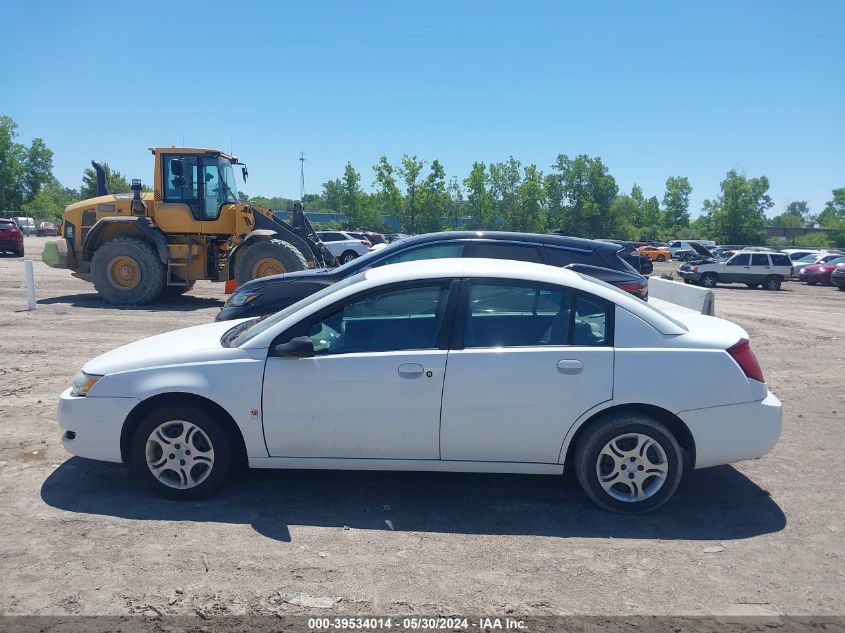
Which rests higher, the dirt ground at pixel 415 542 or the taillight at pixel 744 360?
the taillight at pixel 744 360

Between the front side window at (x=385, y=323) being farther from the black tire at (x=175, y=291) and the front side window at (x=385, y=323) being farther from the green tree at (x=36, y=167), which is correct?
the green tree at (x=36, y=167)

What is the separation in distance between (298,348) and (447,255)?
4.24 m

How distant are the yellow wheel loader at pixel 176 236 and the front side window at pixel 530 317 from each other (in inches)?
411

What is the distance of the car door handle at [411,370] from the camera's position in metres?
4.30

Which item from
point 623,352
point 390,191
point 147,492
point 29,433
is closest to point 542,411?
point 623,352

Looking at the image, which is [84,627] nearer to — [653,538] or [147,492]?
[147,492]

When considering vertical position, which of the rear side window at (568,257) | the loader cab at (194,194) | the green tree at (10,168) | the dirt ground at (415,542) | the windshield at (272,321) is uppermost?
the green tree at (10,168)

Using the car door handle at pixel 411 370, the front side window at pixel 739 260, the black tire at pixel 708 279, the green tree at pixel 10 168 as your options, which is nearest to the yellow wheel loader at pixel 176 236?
the car door handle at pixel 411 370

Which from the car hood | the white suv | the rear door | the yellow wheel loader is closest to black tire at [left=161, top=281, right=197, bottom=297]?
the yellow wheel loader

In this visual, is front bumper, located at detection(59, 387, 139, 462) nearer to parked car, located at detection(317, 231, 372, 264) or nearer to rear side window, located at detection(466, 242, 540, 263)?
rear side window, located at detection(466, 242, 540, 263)

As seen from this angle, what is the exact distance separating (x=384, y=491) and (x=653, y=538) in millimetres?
1827

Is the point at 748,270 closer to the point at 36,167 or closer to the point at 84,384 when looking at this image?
the point at 84,384

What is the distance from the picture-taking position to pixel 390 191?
202 feet

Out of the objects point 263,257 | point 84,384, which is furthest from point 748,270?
point 84,384
